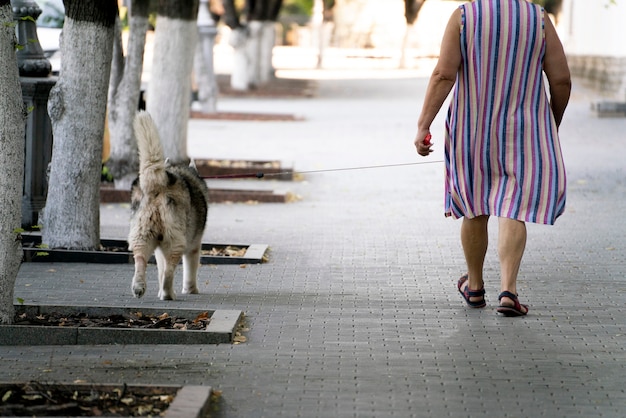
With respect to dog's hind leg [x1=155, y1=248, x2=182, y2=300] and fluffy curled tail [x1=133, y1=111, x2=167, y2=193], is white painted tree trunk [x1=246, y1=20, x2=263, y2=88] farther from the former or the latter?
fluffy curled tail [x1=133, y1=111, x2=167, y2=193]

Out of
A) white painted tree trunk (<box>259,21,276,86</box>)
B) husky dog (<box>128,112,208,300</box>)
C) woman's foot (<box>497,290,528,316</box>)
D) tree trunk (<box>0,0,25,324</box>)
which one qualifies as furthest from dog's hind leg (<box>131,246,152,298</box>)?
white painted tree trunk (<box>259,21,276,86</box>)

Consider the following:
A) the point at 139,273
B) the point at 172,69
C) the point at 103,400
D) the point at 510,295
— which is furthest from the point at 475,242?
the point at 172,69

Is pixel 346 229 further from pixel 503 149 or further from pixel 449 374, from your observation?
pixel 449 374

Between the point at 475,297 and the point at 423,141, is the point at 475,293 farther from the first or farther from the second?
the point at 423,141

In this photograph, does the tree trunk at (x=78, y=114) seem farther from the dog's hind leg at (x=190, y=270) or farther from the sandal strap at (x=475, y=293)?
the sandal strap at (x=475, y=293)

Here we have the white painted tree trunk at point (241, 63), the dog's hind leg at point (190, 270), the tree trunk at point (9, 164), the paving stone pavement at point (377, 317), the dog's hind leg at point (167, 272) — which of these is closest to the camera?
the paving stone pavement at point (377, 317)

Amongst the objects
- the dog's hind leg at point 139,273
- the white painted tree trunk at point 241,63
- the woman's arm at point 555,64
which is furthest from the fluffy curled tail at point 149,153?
the white painted tree trunk at point 241,63

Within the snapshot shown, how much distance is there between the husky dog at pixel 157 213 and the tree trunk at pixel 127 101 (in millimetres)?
6342

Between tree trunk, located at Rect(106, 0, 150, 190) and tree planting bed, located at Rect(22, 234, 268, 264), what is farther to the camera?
tree trunk, located at Rect(106, 0, 150, 190)

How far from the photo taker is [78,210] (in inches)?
392

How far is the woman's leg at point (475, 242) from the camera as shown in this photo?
25.7 feet

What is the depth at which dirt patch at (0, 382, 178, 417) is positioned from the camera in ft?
16.7

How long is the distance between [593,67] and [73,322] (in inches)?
1296

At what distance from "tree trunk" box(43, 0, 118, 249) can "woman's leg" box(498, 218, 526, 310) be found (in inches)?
147
